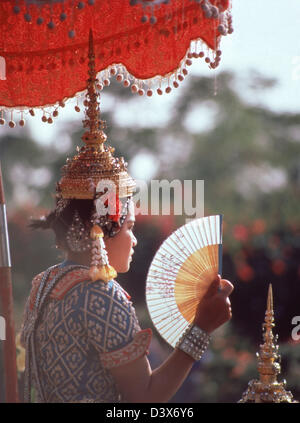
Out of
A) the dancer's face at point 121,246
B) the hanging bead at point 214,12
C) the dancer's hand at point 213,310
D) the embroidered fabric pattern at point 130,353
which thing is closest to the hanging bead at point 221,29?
the hanging bead at point 214,12

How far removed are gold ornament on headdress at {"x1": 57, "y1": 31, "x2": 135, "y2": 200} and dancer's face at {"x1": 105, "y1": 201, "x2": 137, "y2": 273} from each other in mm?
112

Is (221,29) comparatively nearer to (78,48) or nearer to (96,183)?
(96,183)

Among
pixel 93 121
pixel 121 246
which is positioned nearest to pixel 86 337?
pixel 121 246

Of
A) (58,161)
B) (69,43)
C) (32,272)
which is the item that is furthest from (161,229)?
(69,43)

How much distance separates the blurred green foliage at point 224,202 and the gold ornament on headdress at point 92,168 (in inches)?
137

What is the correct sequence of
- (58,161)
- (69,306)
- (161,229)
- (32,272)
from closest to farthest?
(69,306), (161,229), (32,272), (58,161)

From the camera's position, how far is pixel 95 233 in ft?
8.30

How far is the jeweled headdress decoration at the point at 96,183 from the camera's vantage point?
253cm

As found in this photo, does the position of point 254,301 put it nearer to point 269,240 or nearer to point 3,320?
point 269,240

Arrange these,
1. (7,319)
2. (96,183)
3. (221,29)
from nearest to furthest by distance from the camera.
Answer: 1. (221,29)
2. (96,183)
3. (7,319)

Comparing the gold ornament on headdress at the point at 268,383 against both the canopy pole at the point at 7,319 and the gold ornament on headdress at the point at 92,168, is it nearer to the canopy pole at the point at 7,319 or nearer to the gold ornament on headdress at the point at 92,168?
the gold ornament on headdress at the point at 92,168

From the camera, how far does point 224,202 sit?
383 inches

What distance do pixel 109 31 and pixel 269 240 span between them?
13.2 ft

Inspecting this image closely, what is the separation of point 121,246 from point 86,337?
1.35ft
